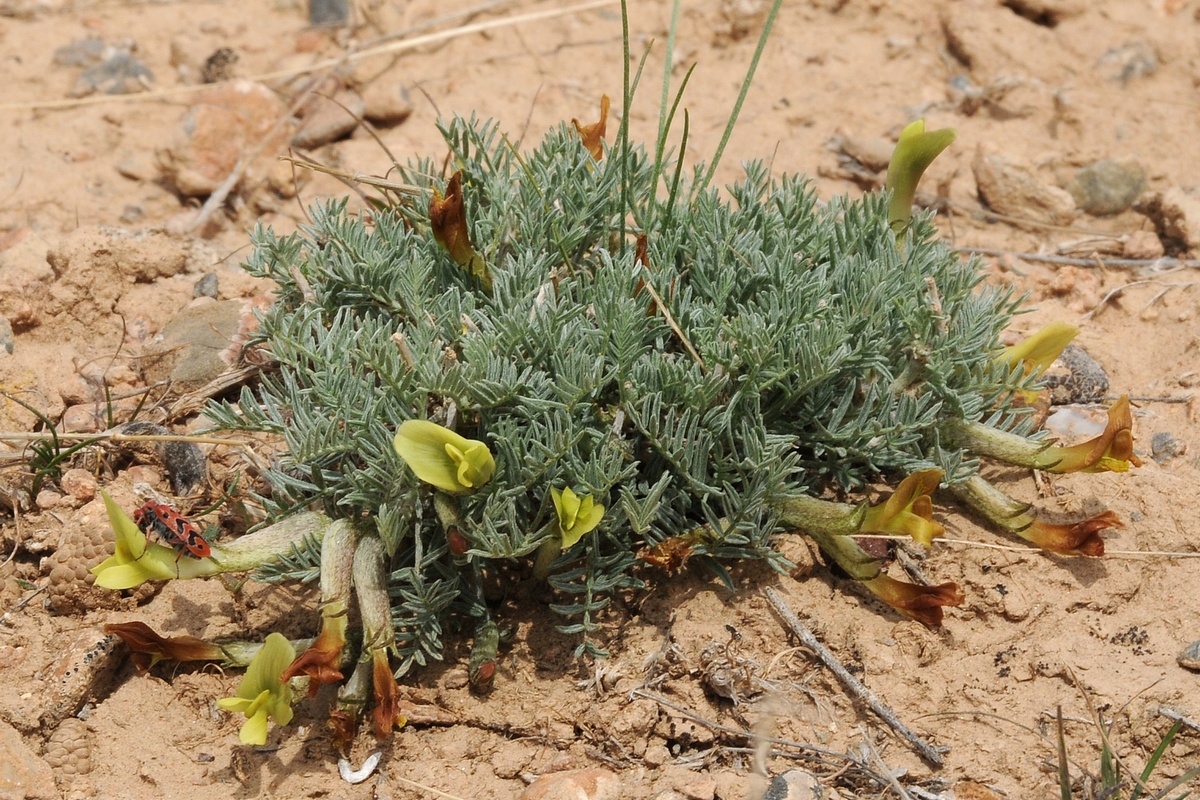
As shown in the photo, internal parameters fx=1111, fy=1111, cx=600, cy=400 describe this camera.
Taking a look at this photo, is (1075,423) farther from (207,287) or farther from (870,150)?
(207,287)

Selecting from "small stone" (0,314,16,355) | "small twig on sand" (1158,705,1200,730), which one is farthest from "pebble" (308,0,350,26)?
"small twig on sand" (1158,705,1200,730)

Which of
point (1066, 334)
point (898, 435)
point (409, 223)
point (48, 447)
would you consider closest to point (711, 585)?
point (898, 435)

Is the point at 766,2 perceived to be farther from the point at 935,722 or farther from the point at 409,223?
the point at 935,722

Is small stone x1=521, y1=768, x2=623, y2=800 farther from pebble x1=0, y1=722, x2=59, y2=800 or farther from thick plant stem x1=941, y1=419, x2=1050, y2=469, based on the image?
thick plant stem x1=941, y1=419, x2=1050, y2=469

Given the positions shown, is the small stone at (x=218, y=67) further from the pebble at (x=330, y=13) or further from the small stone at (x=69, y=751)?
the small stone at (x=69, y=751)

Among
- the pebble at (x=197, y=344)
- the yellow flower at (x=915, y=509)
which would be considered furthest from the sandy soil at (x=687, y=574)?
the yellow flower at (x=915, y=509)
